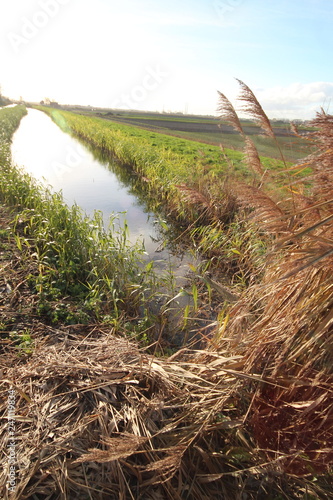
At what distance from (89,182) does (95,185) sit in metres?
0.48

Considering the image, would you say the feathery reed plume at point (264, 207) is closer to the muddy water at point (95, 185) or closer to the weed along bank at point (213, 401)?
the weed along bank at point (213, 401)

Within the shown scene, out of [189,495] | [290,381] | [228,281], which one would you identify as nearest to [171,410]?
[189,495]

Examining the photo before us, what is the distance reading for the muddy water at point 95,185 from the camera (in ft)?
20.1

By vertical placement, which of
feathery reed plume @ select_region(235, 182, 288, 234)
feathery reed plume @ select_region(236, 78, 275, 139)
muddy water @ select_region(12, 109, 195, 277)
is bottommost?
muddy water @ select_region(12, 109, 195, 277)

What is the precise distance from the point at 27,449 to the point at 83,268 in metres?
2.55

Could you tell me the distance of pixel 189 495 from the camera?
1476 millimetres

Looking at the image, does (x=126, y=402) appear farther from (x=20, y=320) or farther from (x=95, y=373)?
(x=20, y=320)

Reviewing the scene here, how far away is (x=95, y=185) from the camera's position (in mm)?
10258

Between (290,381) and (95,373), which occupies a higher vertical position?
(290,381)

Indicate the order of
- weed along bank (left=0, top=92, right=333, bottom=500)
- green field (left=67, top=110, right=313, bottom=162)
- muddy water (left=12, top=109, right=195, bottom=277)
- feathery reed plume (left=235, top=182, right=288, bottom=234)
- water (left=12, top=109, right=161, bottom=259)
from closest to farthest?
weed along bank (left=0, top=92, right=333, bottom=500)
feathery reed plume (left=235, top=182, right=288, bottom=234)
green field (left=67, top=110, right=313, bottom=162)
muddy water (left=12, top=109, right=195, bottom=277)
water (left=12, top=109, right=161, bottom=259)

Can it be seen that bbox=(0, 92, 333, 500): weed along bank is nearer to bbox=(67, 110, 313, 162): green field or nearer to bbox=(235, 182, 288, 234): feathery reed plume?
Answer: bbox=(235, 182, 288, 234): feathery reed plume

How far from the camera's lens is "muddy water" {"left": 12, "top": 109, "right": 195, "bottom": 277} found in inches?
241

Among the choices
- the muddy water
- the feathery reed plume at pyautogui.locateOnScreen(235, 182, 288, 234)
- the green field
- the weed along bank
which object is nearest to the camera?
the weed along bank

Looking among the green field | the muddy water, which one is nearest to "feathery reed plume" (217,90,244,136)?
the green field
